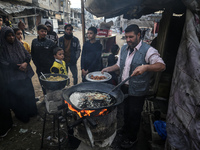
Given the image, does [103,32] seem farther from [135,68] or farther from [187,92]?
[187,92]

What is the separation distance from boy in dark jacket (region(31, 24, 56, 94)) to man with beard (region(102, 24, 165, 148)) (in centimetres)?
274

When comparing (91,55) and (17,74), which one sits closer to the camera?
(17,74)

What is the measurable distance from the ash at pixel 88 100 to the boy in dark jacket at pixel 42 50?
228cm

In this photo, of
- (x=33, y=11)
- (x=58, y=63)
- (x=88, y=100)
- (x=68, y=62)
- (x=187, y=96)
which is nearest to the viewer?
(x=187, y=96)

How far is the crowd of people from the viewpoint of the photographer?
9.47 ft

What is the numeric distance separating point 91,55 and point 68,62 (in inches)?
48.9

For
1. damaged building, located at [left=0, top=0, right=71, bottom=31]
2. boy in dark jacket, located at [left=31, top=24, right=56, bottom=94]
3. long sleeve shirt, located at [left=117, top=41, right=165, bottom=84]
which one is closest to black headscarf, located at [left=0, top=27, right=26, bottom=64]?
boy in dark jacket, located at [left=31, top=24, right=56, bottom=94]

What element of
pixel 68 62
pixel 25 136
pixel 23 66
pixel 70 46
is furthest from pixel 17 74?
pixel 70 46

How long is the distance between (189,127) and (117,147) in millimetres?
2213

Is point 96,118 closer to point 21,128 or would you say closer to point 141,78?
point 141,78

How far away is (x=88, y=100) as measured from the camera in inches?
115

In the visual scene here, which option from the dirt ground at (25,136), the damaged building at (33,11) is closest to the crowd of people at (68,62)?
the dirt ground at (25,136)

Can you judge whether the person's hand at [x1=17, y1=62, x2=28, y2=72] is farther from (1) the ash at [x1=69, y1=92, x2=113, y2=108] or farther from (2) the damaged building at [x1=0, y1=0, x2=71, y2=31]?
(2) the damaged building at [x1=0, y1=0, x2=71, y2=31]

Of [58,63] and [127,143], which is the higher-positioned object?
[58,63]
